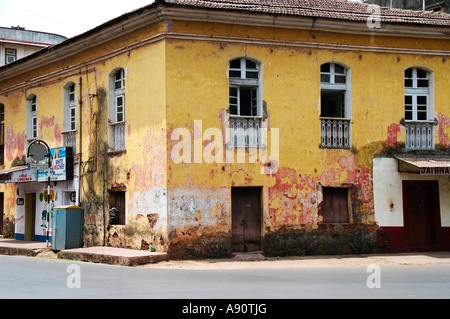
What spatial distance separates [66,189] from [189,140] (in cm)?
665

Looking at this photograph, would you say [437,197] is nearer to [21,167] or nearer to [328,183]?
[328,183]

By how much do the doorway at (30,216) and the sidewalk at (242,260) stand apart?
240 inches

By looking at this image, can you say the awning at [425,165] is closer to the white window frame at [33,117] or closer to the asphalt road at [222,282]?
the asphalt road at [222,282]

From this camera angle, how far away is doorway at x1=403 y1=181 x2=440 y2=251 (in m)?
18.9

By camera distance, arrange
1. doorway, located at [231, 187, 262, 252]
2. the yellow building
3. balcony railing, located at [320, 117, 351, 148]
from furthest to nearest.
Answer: balcony railing, located at [320, 117, 351, 148], doorway, located at [231, 187, 262, 252], the yellow building

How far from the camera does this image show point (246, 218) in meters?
17.6

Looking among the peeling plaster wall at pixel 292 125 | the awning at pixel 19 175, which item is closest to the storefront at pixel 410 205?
the peeling plaster wall at pixel 292 125

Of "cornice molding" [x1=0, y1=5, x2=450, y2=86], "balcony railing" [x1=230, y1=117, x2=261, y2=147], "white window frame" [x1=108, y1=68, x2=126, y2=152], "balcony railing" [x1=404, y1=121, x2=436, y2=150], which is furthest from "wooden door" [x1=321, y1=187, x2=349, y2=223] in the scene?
"white window frame" [x1=108, y1=68, x2=126, y2=152]

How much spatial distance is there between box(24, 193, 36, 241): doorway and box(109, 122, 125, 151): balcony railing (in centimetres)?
635

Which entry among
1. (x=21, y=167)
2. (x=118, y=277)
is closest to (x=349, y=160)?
(x=118, y=277)

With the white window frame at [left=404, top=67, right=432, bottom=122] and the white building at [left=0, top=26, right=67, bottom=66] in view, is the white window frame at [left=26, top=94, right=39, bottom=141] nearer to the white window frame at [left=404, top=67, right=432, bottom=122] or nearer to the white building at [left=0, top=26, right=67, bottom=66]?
the white window frame at [left=404, top=67, right=432, bottom=122]

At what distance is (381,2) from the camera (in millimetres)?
29984

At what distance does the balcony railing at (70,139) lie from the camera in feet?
69.3

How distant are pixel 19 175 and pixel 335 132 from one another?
1125 centimetres
